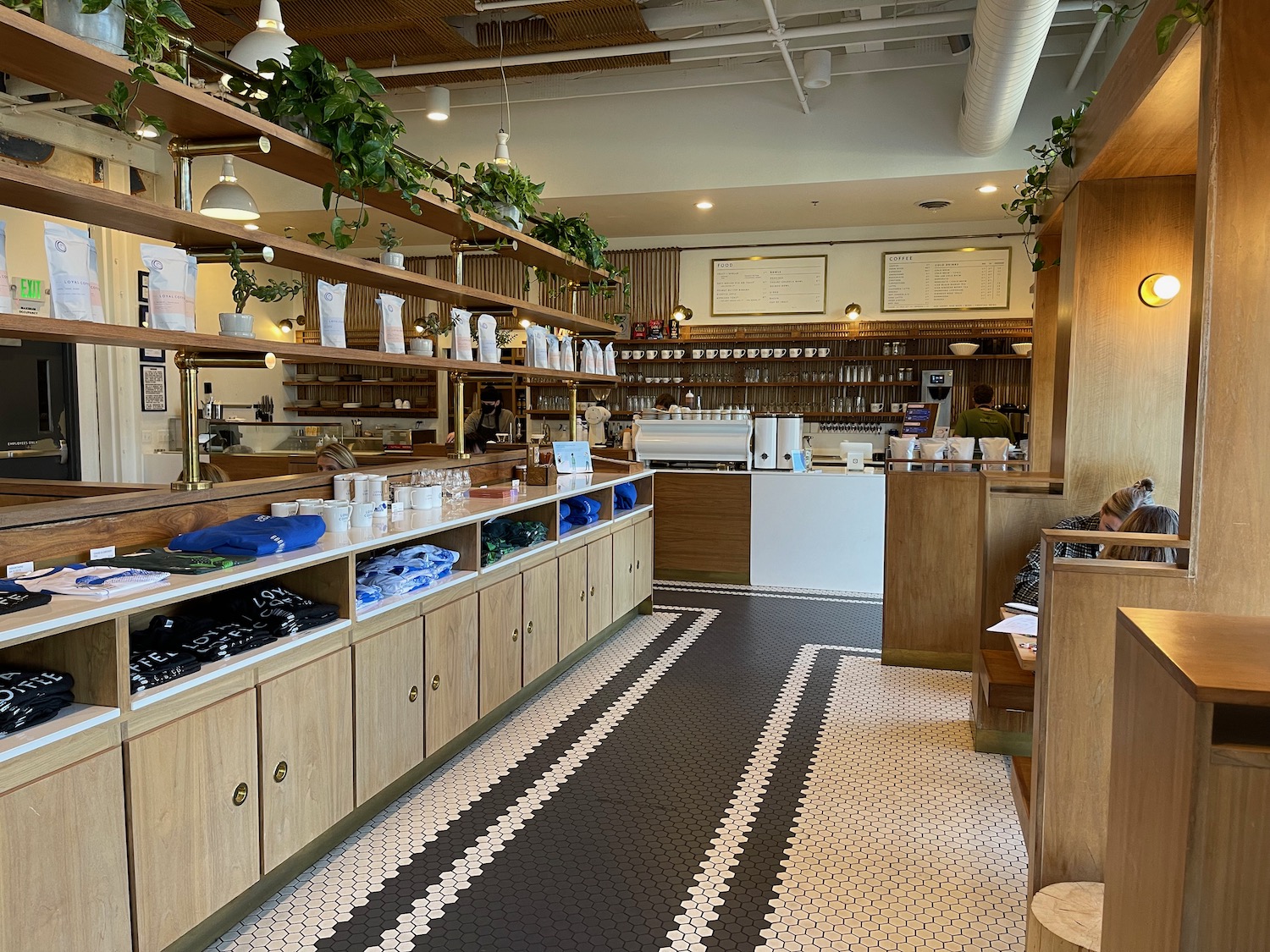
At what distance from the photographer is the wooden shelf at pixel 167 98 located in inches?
91.7

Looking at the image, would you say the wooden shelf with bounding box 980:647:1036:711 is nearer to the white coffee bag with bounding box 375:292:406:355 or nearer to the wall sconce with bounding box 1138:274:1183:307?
the wall sconce with bounding box 1138:274:1183:307

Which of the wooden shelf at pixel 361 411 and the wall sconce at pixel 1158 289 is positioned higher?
the wall sconce at pixel 1158 289

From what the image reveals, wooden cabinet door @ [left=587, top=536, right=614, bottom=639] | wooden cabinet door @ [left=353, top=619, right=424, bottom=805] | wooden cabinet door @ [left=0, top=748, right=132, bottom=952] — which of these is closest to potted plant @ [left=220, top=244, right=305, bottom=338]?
wooden cabinet door @ [left=353, top=619, right=424, bottom=805]

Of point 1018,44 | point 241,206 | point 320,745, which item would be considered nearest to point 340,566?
point 320,745

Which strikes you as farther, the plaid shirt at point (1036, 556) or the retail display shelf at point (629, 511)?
the retail display shelf at point (629, 511)

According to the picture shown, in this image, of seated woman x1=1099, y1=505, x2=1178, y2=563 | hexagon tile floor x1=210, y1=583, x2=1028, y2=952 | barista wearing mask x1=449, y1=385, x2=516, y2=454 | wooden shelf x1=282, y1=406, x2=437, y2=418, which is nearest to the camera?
hexagon tile floor x1=210, y1=583, x2=1028, y2=952

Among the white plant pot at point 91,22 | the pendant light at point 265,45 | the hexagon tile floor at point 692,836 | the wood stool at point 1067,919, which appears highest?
the pendant light at point 265,45

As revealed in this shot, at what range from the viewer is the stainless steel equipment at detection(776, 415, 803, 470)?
7.36 m

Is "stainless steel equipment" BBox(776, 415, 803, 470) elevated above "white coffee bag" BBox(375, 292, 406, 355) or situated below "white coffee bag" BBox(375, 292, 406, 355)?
below

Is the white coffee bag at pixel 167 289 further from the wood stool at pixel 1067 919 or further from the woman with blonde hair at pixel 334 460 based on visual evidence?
the wood stool at pixel 1067 919

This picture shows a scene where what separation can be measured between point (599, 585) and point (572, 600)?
476 mm

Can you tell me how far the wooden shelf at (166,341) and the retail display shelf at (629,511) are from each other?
1.66 metres

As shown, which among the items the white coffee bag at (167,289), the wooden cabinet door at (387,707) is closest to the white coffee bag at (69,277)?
the white coffee bag at (167,289)

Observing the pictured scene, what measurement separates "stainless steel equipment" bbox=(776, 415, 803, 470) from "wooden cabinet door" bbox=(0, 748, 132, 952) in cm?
588
